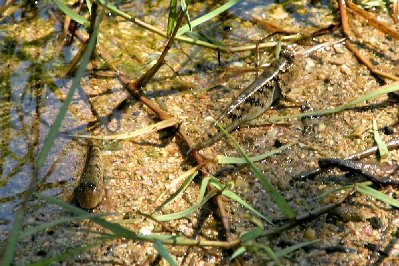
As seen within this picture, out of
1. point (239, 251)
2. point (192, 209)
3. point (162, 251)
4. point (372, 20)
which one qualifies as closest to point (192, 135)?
point (192, 209)

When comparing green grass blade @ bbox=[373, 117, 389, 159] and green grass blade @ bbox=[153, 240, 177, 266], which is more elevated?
green grass blade @ bbox=[153, 240, 177, 266]

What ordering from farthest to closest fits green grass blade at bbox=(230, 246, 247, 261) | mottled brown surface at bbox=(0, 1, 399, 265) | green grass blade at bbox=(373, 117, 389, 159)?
1. green grass blade at bbox=(373, 117, 389, 159)
2. mottled brown surface at bbox=(0, 1, 399, 265)
3. green grass blade at bbox=(230, 246, 247, 261)

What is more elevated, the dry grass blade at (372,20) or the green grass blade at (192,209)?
the dry grass blade at (372,20)

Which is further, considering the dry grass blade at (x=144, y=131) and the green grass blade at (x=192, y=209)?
the dry grass blade at (x=144, y=131)

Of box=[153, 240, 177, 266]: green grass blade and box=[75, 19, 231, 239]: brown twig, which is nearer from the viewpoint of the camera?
box=[153, 240, 177, 266]: green grass blade

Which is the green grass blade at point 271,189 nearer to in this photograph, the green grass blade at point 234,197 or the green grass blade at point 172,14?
the green grass blade at point 234,197

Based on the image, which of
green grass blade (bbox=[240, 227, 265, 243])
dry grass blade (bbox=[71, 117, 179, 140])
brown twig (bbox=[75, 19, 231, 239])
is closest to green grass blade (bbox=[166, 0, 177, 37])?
brown twig (bbox=[75, 19, 231, 239])

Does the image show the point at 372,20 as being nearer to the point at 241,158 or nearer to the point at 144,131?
the point at 241,158

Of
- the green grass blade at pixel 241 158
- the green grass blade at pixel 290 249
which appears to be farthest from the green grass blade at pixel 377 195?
the green grass blade at pixel 241 158

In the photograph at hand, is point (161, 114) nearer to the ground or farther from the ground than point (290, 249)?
farther from the ground

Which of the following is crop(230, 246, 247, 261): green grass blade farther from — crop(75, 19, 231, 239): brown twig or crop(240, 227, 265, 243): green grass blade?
crop(75, 19, 231, 239): brown twig
